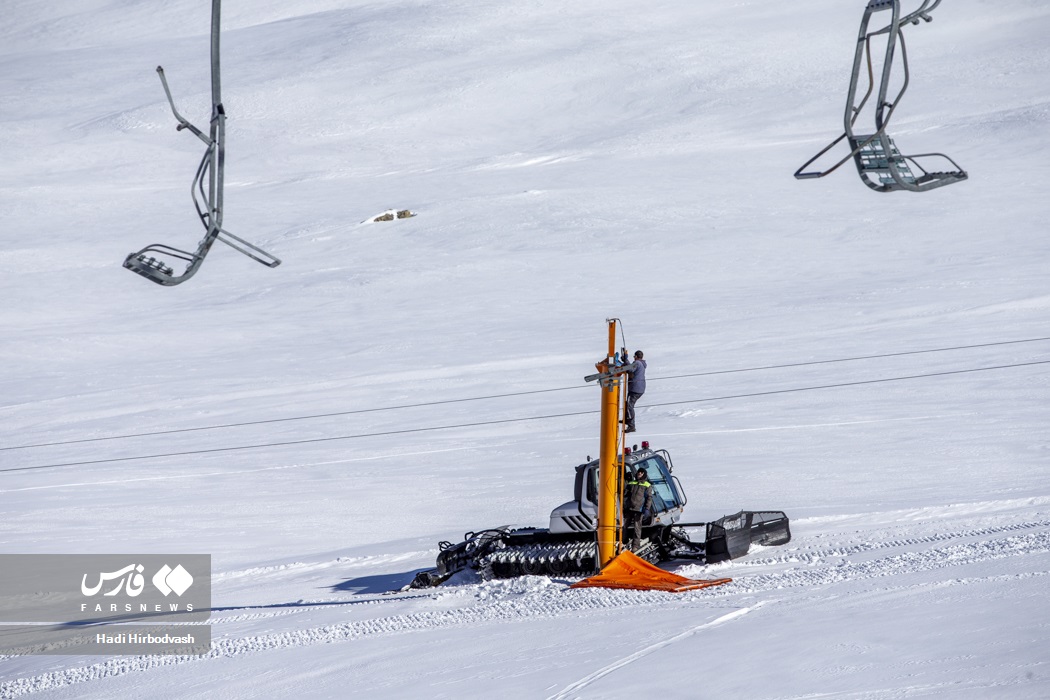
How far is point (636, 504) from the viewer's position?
10.9m

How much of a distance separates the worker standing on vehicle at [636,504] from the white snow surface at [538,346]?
0.91 meters

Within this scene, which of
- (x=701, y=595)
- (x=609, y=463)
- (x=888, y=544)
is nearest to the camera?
(x=701, y=595)

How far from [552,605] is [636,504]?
157cm

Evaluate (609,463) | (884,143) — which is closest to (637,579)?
(609,463)

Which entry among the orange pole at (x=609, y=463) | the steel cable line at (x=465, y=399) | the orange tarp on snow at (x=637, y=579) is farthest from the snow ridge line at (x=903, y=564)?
the steel cable line at (x=465, y=399)

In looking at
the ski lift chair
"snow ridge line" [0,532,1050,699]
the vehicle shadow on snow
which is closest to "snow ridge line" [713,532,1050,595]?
"snow ridge line" [0,532,1050,699]

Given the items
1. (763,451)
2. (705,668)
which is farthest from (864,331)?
(705,668)

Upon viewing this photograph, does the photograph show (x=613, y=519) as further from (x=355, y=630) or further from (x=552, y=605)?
(x=355, y=630)

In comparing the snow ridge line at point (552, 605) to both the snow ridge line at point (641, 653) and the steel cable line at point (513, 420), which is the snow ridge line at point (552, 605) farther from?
the steel cable line at point (513, 420)

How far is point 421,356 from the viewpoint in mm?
25453

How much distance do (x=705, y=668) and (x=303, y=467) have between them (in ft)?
35.7

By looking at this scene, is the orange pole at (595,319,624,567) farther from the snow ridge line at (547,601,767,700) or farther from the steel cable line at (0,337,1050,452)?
the steel cable line at (0,337,1050,452)

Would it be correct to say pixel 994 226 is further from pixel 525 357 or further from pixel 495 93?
pixel 495 93

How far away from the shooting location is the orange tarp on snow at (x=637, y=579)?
9.88m
